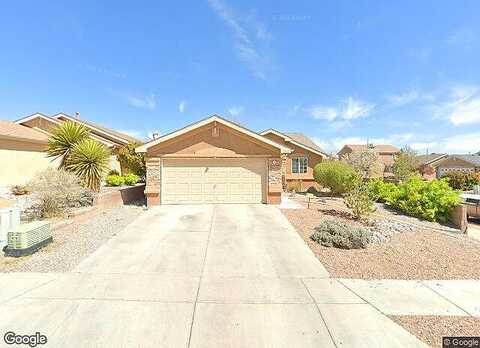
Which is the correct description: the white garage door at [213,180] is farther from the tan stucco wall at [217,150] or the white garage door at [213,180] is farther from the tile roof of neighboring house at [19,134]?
the tile roof of neighboring house at [19,134]

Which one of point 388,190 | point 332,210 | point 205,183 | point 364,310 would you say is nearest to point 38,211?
point 205,183

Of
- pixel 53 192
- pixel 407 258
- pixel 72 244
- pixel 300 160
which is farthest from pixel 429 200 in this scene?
pixel 53 192

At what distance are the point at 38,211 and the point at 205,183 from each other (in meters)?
6.93

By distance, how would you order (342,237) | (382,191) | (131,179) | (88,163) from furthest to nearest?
(131,179)
(382,191)
(88,163)
(342,237)

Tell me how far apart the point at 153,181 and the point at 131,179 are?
299 inches

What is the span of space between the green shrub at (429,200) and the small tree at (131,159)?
17.3 m

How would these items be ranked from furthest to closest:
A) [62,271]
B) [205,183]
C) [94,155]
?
[205,183] < [94,155] < [62,271]

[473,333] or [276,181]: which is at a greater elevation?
[276,181]

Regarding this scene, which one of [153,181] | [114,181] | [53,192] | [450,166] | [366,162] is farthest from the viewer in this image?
[450,166]

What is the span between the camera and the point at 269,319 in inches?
151

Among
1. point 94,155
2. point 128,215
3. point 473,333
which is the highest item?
point 94,155

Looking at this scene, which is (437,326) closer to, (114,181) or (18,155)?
(114,181)

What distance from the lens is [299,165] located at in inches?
867

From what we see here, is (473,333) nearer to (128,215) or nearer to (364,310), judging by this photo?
(364,310)
